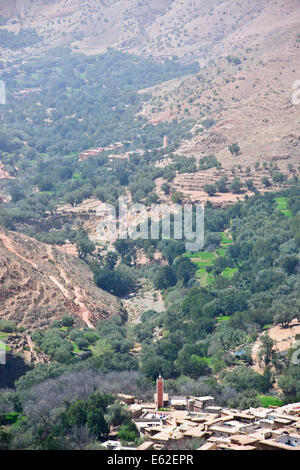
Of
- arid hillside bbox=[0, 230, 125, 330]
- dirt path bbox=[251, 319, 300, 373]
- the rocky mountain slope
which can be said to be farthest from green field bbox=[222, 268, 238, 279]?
the rocky mountain slope

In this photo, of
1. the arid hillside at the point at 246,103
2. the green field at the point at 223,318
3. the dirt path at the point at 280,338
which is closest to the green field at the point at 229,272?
the green field at the point at 223,318

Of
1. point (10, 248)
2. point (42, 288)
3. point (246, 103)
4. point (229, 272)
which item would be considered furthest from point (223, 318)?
point (246, 103)

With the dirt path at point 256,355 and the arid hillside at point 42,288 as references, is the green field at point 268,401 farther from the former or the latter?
the arid hillside at point 42,288

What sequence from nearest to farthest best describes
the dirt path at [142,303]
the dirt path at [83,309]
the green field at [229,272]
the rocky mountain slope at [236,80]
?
the dirt path at [83,309], the dirt path at [142,303], the green field at [229,272], the rocky mountain slope at [236,80]

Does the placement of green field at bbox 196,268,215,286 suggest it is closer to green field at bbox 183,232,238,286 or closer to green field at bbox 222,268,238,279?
green field at bbox 183,232,238,286

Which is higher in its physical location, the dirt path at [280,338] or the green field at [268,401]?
Result: the dirt path at [280,338]

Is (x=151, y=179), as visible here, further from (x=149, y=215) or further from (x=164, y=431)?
(x=164, y=431)

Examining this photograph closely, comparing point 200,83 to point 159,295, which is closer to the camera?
point 159,295

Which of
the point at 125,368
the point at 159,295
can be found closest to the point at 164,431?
the point at 125,368
